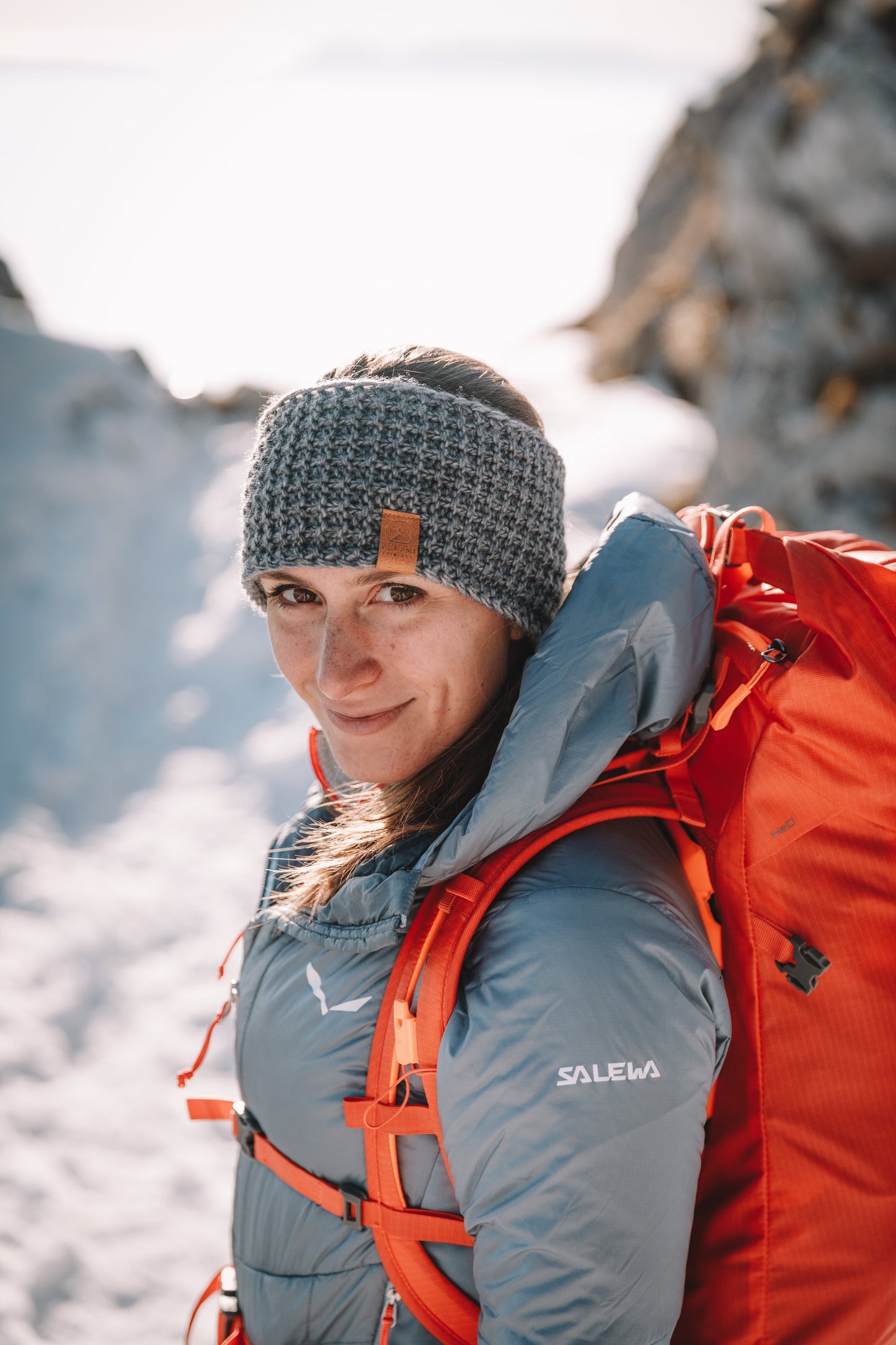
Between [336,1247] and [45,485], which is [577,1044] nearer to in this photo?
[336,1247]

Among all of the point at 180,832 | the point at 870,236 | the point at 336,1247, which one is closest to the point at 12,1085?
the point at 180,832

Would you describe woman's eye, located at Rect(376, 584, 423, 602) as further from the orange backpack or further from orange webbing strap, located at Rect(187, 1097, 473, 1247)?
orange webbing strap, located at Rect(187, 1097, 473, 1247)

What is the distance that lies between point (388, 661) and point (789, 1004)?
0.86 m

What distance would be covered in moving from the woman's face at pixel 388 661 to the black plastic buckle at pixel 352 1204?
71 centimetres

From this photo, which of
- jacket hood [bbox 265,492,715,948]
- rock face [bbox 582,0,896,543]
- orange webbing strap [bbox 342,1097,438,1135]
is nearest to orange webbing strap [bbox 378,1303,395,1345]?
orange webbing strap [bbox 342,1097,438,1135]

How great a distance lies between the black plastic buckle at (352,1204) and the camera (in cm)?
134

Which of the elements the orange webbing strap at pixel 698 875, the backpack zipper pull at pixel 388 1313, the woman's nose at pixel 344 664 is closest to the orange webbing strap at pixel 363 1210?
the backpack zipper pull at pixel 388 1313

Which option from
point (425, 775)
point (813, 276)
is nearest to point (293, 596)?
point (425, 775)

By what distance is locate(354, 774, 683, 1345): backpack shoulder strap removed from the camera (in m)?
1.20

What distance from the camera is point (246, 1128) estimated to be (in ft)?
5.22

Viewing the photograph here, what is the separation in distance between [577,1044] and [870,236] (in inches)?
316

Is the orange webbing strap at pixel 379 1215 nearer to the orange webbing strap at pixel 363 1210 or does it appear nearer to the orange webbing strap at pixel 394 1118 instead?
the orange webbing strap at pixel 363 1210

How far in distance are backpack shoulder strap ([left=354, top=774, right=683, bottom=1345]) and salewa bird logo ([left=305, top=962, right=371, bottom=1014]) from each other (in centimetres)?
7

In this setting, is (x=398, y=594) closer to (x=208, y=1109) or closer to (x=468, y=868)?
(x=468, y=868)
